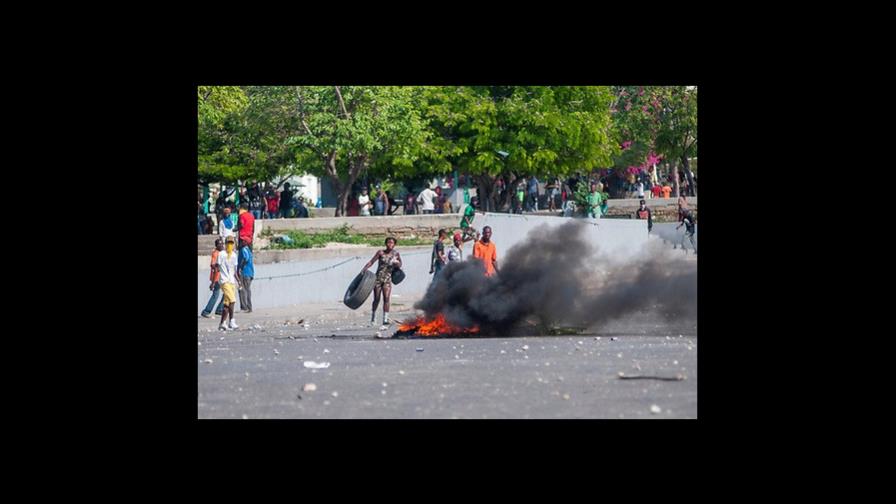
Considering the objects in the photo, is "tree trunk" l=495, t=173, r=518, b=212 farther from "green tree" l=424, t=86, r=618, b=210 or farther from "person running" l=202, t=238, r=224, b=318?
"person running" l=202, t=238, r=224, b=318

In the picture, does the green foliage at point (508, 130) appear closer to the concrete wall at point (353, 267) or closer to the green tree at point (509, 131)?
the green tree at point (509, 131)

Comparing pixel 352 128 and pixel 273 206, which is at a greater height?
pixel 352 128

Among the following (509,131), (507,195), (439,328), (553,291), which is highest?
(509,131)

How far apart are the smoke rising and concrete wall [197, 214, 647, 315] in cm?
322

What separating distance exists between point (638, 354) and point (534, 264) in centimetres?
364

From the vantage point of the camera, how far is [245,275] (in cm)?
2197

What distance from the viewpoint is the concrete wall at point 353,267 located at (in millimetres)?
23797

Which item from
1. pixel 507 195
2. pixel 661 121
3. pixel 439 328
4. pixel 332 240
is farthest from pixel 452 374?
pixel 661 121

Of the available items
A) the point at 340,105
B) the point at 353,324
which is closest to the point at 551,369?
the point at 353,324

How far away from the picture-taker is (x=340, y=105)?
106 feet

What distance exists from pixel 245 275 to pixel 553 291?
20.1 feet

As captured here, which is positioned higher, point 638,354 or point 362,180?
point 362,180

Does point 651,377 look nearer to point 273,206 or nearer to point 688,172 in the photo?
point 273,206

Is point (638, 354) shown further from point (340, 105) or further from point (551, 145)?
point (551, 145)
